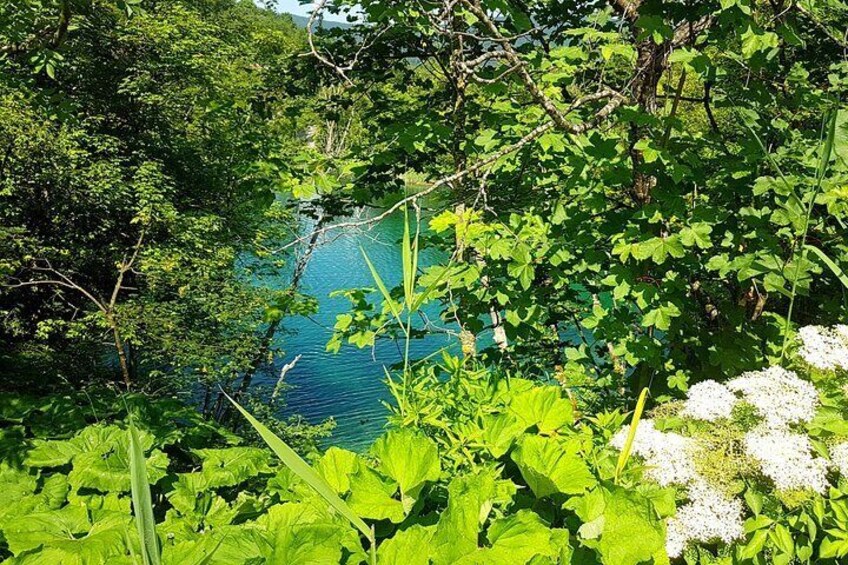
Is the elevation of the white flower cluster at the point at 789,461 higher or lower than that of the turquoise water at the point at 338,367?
higher

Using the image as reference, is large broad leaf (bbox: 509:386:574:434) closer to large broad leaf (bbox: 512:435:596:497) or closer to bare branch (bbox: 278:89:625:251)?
large broad leaf (bbox: 512:435:596:497)

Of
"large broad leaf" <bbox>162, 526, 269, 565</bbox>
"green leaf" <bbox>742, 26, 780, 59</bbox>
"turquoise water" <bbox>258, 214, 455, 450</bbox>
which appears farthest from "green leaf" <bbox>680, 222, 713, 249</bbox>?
"turquoise water" <bbox>258, 214, 455, 450</bbox>

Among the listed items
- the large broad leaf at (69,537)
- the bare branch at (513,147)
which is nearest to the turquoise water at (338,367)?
the bare branch at (513,147)

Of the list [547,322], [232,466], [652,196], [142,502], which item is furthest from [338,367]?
[142,502]

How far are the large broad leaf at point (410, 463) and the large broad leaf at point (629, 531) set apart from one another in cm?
32

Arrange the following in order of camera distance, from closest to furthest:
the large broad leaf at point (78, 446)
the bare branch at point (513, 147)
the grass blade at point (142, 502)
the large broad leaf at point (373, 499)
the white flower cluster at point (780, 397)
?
the grass blade at point (142, 502) → the large broad leaf at point (373, 499) → the white flower cluster at point (780, 397) → the large broad leaf at point (78, 446) → the bare branch at point (513, 147)

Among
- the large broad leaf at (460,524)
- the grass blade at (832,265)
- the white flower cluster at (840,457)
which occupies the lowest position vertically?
the white flower cluster at (840,457)

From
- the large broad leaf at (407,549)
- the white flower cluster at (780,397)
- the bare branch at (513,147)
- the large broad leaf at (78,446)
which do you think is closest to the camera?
the large broad leaf at (407,549)

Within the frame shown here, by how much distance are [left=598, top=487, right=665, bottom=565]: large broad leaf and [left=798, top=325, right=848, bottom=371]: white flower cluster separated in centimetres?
71

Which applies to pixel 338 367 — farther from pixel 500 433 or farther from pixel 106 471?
pixel 500 433

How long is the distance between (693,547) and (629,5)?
7.57 ft

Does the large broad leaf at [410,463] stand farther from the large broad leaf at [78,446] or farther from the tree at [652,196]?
the large broad leaf at [78,446]

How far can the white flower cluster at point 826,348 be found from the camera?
1.33m

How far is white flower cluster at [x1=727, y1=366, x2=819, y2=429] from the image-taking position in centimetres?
120
